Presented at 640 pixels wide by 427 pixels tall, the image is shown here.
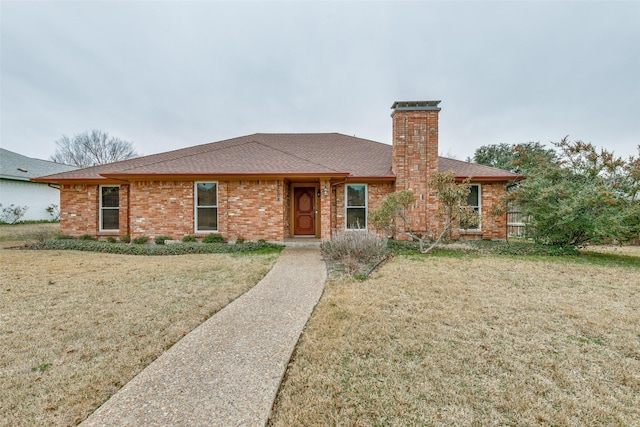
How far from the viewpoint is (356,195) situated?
37.8 feet

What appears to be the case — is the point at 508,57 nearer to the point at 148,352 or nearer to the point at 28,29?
the point at 148,352

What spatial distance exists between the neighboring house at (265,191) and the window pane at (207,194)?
0.13 feet

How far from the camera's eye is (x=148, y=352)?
10.1 ft

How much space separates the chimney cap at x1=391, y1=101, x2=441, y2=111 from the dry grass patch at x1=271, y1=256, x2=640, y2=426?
7.81 m

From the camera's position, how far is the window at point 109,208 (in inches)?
451

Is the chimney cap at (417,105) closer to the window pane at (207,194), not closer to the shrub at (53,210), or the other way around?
the window pane at (207,194)

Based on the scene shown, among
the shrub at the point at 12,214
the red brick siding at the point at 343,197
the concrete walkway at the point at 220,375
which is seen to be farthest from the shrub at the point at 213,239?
the shrub at the point at 12,214

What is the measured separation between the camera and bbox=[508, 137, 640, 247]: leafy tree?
8094mm

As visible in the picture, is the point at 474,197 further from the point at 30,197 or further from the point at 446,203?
the point at 30,197

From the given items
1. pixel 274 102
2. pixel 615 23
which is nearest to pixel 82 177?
pixel 274 102

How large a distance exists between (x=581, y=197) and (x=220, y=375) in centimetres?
1043

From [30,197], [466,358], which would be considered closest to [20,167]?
[30,197]

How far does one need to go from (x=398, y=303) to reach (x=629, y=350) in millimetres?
2655

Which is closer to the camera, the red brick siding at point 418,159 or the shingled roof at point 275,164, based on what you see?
the shingled roof at point 275,164
